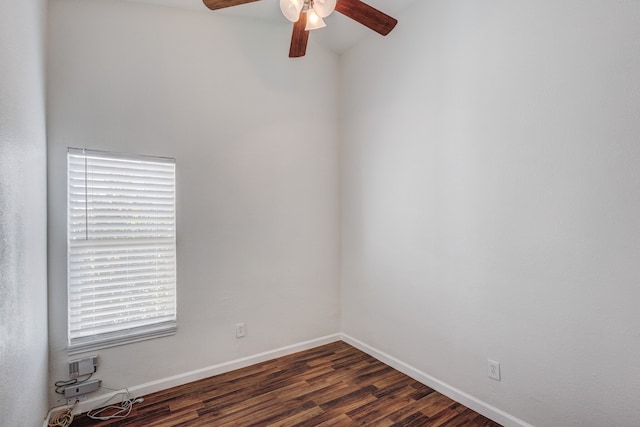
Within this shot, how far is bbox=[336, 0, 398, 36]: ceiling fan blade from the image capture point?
1862 millimetres

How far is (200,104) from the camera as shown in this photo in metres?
2.66

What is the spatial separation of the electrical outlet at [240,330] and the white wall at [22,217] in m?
1.28

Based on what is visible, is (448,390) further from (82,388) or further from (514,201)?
(82,388)

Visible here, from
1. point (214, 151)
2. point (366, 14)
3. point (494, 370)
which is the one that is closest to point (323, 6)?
point (366, 14)

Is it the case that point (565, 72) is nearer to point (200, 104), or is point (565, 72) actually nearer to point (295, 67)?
point (295, 67)

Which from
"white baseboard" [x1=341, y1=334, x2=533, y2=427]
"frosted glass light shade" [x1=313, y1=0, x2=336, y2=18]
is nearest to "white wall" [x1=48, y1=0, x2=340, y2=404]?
"white baseboard" [x1=341, y1=334, x2=533, y2=427]

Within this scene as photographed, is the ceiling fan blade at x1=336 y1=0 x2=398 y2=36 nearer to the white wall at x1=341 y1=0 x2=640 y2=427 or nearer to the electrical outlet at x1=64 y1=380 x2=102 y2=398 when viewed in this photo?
the white wall at x1=341 y1=0 x2=640 y2=427

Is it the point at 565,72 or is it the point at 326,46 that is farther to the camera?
the point at 326,46

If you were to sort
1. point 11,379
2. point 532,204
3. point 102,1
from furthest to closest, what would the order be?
point 102,1 < point 532,204 < point 11,379

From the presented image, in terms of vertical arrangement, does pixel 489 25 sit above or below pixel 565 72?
above

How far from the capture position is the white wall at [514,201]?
1.60m

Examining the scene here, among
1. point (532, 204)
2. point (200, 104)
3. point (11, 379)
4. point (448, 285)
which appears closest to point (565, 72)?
point (532, 204)

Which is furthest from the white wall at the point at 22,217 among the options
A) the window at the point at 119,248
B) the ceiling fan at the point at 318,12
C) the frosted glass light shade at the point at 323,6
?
the frosted glass light shade at the point at 323,6

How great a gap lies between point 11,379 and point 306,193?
94.3 inches
